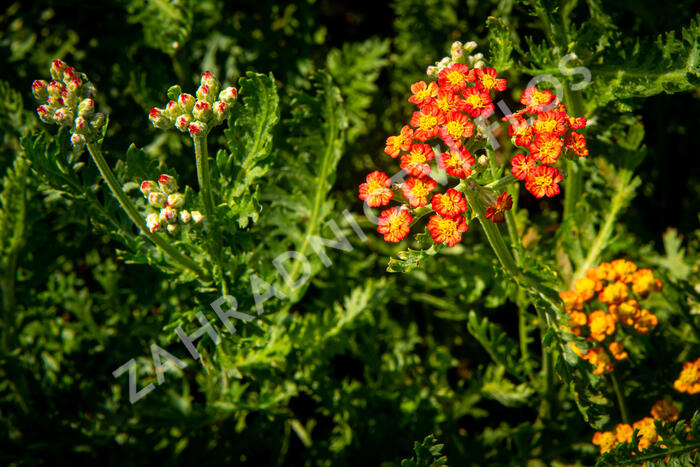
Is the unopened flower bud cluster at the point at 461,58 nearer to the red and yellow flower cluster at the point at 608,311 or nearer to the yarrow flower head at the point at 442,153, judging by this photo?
the yarrow flower head at the point at 442,153

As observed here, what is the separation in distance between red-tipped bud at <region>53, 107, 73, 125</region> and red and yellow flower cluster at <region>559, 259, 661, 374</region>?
1855 millimetres

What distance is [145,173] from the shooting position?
6.96 feet

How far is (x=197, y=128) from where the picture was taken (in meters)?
1.82

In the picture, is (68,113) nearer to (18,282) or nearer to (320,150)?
(320,150)

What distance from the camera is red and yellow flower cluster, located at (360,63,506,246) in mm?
1712

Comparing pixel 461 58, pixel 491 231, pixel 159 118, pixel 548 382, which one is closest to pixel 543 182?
pixel 491 231

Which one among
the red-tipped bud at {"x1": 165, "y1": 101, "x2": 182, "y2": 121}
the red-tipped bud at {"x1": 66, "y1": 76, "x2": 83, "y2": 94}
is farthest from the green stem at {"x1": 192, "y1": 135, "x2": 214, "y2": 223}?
the red-tipped bud at {"x1": 66, "y1": 76, "x2": 83, "y2": 94}

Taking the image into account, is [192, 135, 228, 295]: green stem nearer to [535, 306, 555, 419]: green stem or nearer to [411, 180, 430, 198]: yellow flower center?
[411, 180, 430, 198]: yellow flower center

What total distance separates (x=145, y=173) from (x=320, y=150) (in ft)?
2.52

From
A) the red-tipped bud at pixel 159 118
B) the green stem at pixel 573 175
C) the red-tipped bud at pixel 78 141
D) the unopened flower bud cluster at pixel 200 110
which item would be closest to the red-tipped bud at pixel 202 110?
the unopened flower bud cluster at pixel 200 110

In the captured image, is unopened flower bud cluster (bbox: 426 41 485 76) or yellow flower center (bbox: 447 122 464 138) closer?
yellow flower center (bbox: 447 122 464 138)

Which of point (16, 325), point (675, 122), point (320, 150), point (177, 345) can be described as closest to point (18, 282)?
point (16, 325)

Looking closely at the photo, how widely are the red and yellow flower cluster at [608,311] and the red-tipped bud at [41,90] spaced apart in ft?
6.48

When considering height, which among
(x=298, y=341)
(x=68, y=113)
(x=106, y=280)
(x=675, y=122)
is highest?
(x=68, y=113)
